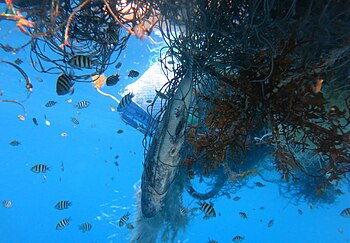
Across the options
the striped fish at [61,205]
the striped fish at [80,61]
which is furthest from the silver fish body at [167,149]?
the striped fish at [61,205]

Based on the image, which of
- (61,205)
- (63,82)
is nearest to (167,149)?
(63,82)

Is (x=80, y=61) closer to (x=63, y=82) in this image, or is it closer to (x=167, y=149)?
(x=63, y=82)

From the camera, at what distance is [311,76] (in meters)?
3.28

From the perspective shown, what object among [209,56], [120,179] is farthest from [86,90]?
A: [120,179]

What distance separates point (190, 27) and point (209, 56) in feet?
1.45

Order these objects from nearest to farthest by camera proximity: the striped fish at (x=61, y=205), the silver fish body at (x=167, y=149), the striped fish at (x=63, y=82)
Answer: the silver fish body at (x=167, y=149)
the striped fish at (x=63, y=82)
the striped fish at (x=61, y=205)

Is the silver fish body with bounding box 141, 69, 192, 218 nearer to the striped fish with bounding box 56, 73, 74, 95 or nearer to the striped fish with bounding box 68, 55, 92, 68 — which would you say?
the striped fish with bounding box 68, 55, 92, 68

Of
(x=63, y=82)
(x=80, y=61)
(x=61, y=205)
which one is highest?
(x=80, y=61)

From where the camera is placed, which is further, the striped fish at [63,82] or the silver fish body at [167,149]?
the striped fish at [63,82]

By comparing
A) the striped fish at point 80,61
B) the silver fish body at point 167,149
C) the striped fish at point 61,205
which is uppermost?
the striped fish at point 80,61

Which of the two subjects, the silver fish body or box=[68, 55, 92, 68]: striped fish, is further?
the silver fish body

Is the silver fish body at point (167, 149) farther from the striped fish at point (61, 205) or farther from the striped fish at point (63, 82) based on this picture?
the striped fish at point (61, 205)

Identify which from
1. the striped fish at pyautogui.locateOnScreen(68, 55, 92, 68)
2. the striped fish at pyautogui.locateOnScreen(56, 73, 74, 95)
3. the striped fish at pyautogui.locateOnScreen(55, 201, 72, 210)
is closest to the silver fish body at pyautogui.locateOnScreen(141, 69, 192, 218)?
the striped fish at pyautogui.locateOnScreen(68, 55, 92, 68)

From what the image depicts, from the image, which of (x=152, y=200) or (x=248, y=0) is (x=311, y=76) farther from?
(x=152, y=200)
